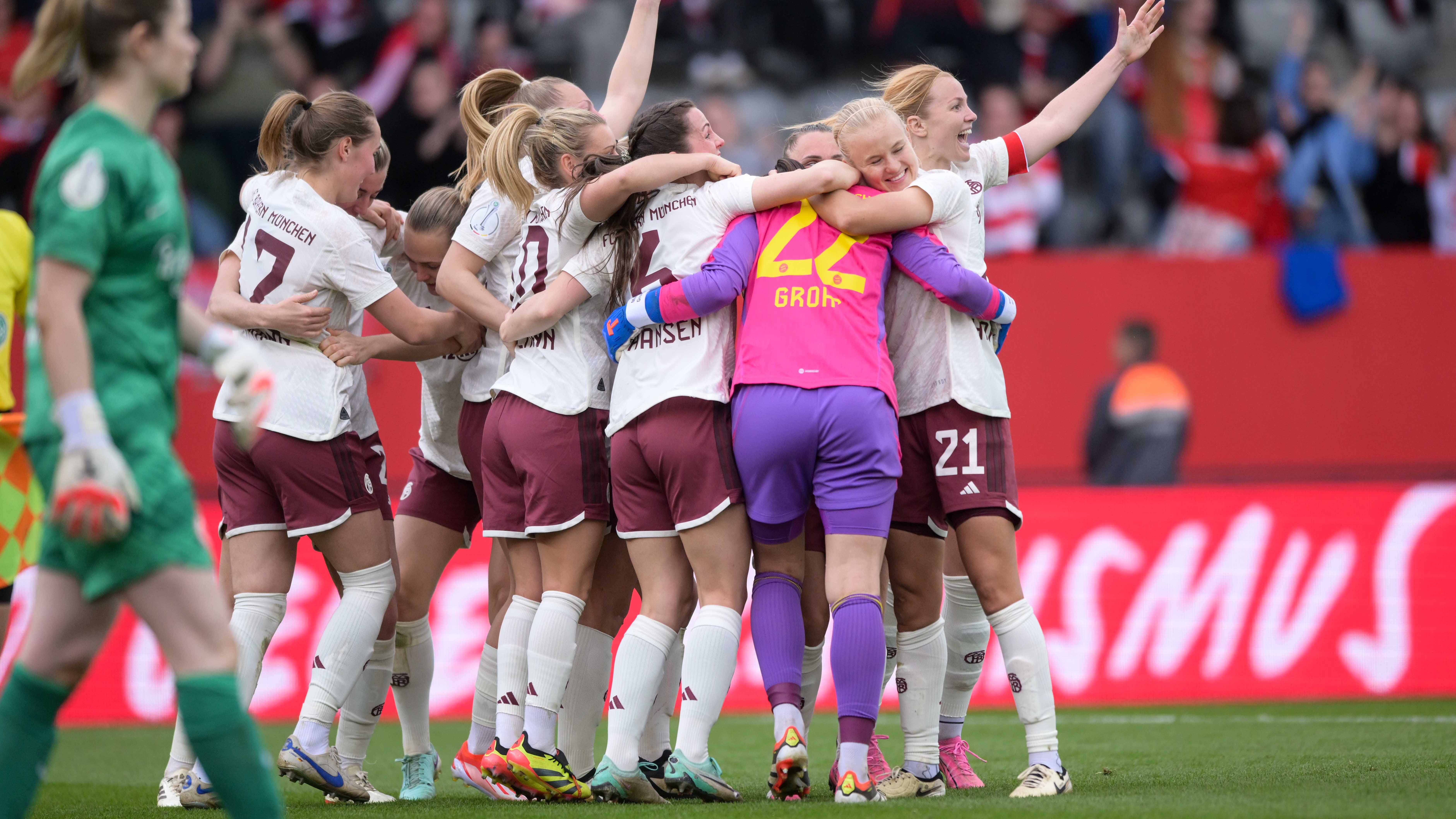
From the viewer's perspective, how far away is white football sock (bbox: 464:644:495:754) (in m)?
5.11

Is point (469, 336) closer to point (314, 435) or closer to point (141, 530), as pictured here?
point (314, 435)

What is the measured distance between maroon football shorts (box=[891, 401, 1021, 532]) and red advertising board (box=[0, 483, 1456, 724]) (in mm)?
3455

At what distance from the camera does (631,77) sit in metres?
5.27

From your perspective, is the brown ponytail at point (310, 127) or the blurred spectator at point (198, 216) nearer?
the brown ponytail at point (310, 127)

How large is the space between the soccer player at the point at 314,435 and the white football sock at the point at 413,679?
414 mm

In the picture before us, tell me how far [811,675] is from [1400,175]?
29.0ft

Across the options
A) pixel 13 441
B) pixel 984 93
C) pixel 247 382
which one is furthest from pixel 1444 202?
pixel 247 382

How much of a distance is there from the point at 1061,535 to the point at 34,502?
5131 mm

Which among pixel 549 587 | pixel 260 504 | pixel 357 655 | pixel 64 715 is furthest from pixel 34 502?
pixel 64 715

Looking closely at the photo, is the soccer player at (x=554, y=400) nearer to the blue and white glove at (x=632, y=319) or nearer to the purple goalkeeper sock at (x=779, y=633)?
the blue and white glove at (x=632, y=319)

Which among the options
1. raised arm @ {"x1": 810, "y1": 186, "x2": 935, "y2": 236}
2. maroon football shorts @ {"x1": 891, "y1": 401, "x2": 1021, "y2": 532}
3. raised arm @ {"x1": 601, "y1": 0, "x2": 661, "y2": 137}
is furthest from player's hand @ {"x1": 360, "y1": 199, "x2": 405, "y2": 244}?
maroon football shorts @ {"x1": 891, "y1": 401, "x2": 1021, "y2": 532}

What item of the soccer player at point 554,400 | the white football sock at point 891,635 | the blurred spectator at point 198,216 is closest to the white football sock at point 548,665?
the soccer player at point 554,400

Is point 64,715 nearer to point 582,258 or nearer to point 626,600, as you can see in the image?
point 626,600

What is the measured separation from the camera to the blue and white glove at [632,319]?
4219mm
